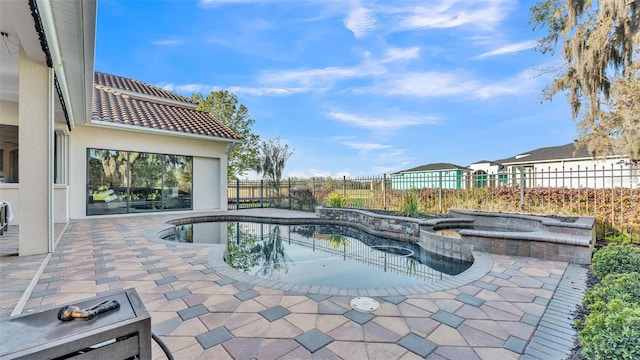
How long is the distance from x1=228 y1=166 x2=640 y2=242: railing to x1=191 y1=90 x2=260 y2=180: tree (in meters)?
5.99

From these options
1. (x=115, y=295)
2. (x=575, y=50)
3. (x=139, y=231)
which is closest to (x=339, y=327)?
(x=115, y=295)

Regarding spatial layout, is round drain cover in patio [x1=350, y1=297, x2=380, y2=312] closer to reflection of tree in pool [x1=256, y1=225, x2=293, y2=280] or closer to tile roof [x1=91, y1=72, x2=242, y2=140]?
reflection of tree in pool [x1=256, y1=225, x2=293, y2=280]

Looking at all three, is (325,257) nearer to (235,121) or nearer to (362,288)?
(362,288)

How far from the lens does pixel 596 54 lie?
6.64 meters

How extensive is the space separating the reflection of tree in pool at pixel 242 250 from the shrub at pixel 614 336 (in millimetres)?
3973

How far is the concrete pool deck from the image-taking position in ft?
6.91

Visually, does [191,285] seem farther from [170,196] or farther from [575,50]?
[575,50]

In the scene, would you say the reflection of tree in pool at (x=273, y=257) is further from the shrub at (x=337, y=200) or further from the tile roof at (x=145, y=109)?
the tile roof at (x=145, y=109)

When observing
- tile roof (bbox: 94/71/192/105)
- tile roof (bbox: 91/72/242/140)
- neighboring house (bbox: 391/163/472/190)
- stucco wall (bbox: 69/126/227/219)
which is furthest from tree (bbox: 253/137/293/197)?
neighboring house (bbox: 391/163/472/190)

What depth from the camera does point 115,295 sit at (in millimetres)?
1489

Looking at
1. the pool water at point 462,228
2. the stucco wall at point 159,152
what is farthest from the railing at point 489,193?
the pool water at point 462,228

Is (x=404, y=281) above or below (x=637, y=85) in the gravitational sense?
below

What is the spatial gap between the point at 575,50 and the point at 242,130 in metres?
17.5

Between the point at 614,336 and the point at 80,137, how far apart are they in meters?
12.1
